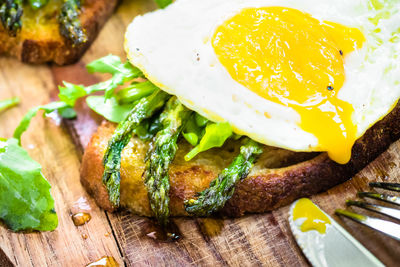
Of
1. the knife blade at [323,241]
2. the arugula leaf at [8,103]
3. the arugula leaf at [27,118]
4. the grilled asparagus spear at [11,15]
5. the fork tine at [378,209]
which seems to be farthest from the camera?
the grilled asparagus spear at [11,15]

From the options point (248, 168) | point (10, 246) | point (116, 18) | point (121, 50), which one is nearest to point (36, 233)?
point (10, 246)

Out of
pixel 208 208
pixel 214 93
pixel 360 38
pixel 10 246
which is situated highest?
pixel 360 38

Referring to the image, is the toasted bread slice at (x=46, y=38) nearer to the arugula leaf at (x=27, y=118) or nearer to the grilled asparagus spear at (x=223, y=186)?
the arugula leaf at (x=27, y=118)

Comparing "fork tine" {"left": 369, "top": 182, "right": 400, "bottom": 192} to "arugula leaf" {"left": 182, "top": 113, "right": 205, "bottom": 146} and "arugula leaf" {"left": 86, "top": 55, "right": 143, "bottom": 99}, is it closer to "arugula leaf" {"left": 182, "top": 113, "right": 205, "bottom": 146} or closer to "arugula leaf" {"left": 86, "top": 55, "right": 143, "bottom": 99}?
"arugula leaf" {"left": 182, "top": 113, "right": 205, "bottom": 146}

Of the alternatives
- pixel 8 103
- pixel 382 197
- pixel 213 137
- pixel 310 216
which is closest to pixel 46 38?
pixel 8 103

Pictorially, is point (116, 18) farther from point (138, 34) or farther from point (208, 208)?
point (208, 208)

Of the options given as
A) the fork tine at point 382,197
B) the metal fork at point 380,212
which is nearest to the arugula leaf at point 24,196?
the metal fork at point 380,212
